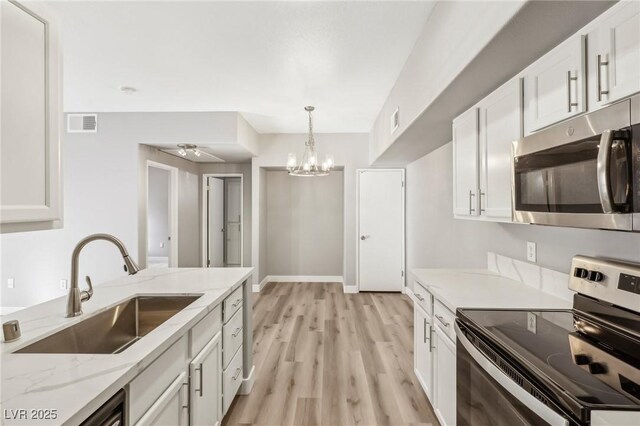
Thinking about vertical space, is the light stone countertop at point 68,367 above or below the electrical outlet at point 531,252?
below

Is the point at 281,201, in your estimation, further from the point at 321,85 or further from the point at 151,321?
the point at 151,321

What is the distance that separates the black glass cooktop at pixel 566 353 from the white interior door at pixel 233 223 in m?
6.06

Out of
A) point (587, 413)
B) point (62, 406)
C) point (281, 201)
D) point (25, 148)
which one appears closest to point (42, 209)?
point (25, 148)

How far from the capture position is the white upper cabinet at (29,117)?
92 centimetres

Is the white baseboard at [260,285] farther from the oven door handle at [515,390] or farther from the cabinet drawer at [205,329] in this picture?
the oven door handle at [515,390]

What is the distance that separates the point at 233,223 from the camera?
6953 mm

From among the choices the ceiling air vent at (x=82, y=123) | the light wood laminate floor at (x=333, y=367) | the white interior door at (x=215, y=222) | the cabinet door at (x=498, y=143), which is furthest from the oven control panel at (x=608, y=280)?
the white interior door at (x=215, y=222)

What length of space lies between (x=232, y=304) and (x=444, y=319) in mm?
1352

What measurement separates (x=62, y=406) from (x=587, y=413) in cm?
129

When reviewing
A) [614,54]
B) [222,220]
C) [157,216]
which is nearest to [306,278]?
[222,220]

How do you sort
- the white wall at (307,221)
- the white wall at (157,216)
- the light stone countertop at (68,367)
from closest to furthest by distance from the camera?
the light stone countertop at (68,367) < the white wall at (307,221) < the white wall at (157,216)

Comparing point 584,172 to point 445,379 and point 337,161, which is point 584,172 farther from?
point 337,161

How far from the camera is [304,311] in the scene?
14.0ft

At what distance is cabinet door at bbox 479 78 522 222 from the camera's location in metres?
1.58
